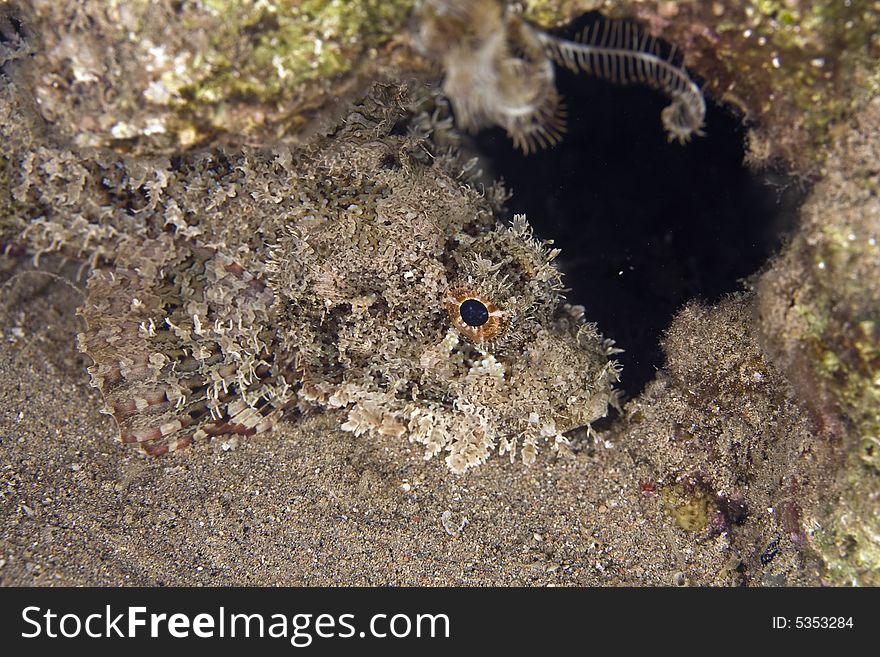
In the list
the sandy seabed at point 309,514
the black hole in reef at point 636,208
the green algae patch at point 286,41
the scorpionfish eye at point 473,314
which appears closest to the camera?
the green algae patch at point 286,41

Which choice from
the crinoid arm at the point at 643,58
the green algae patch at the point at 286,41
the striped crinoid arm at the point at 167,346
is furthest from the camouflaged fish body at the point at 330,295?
the crinoid arm at the point at 643,58

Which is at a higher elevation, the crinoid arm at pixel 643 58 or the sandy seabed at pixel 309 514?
the crinoid arm at pixel 643 58

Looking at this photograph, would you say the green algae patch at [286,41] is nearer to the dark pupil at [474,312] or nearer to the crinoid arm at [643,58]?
the crinoid arm at [643,58]

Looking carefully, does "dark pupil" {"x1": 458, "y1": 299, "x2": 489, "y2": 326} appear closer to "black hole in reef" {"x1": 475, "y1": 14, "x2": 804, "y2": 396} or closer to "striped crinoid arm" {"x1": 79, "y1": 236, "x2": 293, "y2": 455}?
"striped crinoid arm" {"x1": 79, "y1": 236, "x2": 293, "y2": 455}

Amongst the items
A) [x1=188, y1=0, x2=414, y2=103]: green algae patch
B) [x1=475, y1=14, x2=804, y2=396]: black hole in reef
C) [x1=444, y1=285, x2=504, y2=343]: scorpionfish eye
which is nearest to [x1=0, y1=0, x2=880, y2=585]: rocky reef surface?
[x1=188, y1=0, x2=414, y2=103]: green algae patch

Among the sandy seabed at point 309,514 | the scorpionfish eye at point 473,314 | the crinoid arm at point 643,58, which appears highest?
the crinoid arm at point 643,58

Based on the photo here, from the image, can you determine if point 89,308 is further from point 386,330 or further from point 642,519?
point 642,519
